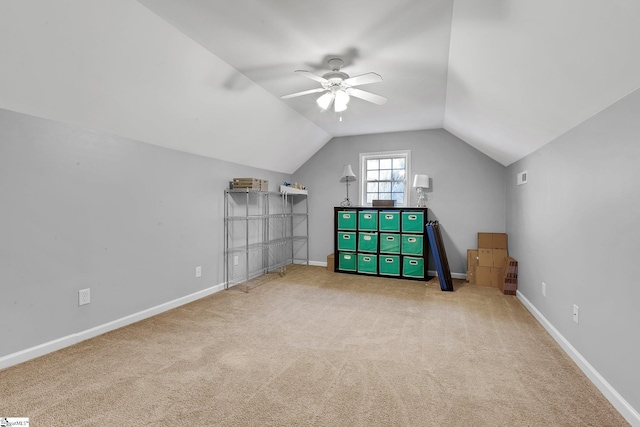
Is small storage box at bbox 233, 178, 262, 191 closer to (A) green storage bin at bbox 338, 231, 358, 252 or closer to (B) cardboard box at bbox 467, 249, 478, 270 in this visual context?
(A) green storage bin at bbox 338, 231, 358, 252

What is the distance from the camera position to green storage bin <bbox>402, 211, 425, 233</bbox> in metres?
4.89

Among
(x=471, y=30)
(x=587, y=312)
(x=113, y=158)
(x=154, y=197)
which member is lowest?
(x=587, y=312)

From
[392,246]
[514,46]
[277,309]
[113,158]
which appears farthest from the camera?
[392,246]

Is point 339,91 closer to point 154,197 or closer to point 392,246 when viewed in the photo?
point 154,197

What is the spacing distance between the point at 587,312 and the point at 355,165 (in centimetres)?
418

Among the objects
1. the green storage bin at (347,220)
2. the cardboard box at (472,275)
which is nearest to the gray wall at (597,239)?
the cardboard box at (472,275)

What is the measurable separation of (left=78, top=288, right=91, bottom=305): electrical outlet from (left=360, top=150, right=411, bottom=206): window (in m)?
4.31

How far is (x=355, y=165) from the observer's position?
19.1 feet

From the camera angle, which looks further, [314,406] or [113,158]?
[113,158]

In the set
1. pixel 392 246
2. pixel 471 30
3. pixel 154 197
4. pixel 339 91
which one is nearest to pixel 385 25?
pixel 471 30

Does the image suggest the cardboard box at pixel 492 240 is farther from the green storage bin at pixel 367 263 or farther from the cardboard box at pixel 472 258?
the green storage bin at pixel 367 263

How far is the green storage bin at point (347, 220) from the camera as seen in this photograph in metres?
5.34

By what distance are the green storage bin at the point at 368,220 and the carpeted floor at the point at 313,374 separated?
1.96 m

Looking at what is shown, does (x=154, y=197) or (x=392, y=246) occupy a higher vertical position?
(x=154, y=197)
